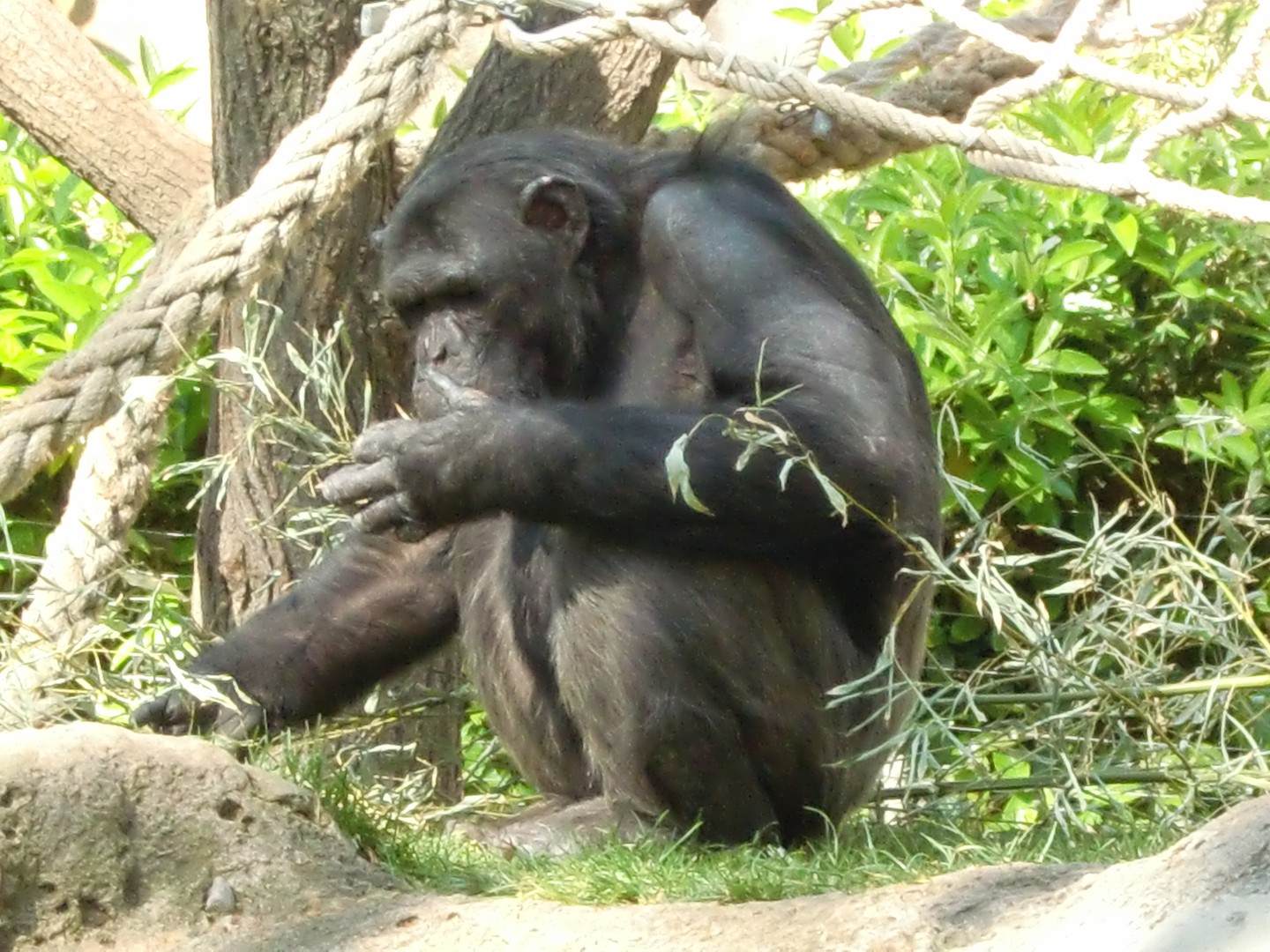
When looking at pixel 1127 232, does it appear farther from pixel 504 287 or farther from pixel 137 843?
Answer: pixel 137 843

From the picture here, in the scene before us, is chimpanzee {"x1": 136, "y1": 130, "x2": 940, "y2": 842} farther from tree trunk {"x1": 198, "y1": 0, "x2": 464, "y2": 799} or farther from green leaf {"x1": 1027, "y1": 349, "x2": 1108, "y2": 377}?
green leaf {"x1": 1027, "y1": 349, "x2": 1108, "y2": 377}

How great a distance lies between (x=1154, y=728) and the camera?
3.41 meters

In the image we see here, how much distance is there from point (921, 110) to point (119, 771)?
3135 millimetres

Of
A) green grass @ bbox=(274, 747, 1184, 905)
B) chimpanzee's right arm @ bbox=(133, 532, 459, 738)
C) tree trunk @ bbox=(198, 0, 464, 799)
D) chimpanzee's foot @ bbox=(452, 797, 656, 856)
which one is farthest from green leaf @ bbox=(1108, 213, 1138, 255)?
chimpanzee's foot @ bbox=(452, 797, 656, 856)

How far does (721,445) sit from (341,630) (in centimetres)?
120

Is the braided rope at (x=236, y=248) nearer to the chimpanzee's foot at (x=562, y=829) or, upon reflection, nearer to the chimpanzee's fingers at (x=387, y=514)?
the chimpanzee's fingers at (x=387, y=514)

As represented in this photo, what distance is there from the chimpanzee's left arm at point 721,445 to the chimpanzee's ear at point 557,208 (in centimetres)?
39

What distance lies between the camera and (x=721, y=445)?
3.29m

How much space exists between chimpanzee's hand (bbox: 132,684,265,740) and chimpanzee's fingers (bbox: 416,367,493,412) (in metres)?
0.72

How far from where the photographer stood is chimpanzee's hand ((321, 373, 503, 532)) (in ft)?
11.0

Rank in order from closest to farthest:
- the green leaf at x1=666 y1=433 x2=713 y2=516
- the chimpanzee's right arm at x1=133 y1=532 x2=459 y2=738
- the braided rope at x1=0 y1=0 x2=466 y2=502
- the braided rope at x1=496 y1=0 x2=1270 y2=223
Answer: the green leaf at x1=666 y1=433 x2=713 y2=516
the braided rope at x1=496 y1=0 x2=1270 y2=223
the braided rope at x1=0 y1=0 x2=466 y2=502
the chimpanzee's right arm at x1=133 y1=532 x2=459 y2=738

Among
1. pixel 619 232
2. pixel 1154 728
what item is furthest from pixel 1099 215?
pixel 1154 728

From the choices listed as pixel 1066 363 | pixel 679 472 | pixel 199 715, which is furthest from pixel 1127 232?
pixel 199 715

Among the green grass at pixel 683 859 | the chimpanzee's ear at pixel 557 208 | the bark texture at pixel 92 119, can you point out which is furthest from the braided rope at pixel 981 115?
the bark texture at pixel 92 119
